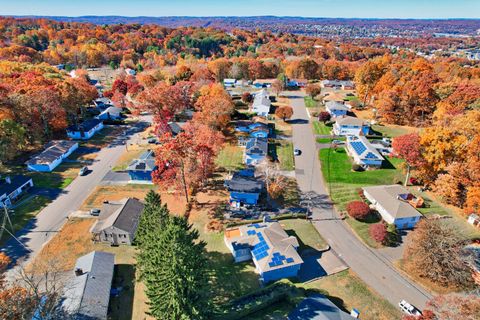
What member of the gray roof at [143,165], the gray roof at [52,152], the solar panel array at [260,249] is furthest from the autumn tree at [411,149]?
the gray roof at [52,152]

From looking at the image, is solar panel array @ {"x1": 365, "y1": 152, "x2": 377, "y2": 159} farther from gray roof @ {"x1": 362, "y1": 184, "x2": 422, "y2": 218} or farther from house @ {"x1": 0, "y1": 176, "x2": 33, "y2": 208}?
house @ {"x1": 0, "y1": 176, "x2": 33, "y2": 208}

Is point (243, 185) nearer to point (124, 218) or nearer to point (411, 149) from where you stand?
point (124, 218)

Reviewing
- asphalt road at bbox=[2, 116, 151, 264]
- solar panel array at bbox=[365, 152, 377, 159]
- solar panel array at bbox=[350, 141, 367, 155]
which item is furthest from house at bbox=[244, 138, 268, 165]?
asphalt road at bbox=[2, 116, 151, 264]

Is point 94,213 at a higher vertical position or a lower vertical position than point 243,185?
lower

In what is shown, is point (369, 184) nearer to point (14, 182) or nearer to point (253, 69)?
point (14, 182)

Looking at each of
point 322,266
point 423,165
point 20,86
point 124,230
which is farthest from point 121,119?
point 423,165

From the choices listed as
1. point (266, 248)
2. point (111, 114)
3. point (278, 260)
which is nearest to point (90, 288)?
point (266, 248)
